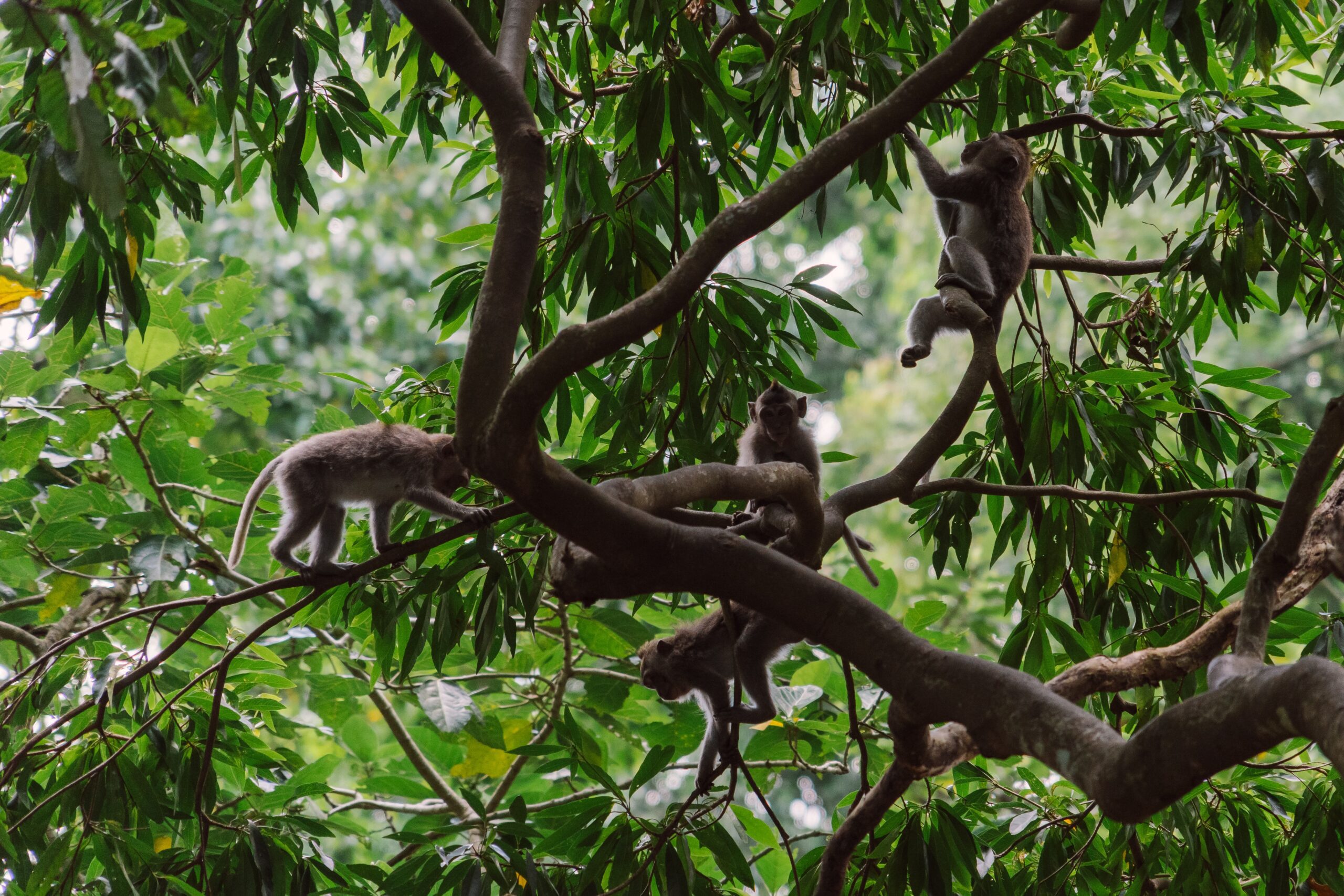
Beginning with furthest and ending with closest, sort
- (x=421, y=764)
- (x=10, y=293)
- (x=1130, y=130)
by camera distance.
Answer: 1. (x=421, y=764)
2. (x=1130, y=130)
3. (x=10, y=293)

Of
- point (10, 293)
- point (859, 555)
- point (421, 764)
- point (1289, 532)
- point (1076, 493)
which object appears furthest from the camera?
point (421, 764)

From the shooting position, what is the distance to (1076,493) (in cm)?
336

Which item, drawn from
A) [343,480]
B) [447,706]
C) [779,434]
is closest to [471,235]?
[343,480]

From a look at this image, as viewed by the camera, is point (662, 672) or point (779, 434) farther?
point (779, 434)

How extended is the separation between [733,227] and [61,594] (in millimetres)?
3503

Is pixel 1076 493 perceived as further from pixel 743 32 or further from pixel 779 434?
pixel 743 32

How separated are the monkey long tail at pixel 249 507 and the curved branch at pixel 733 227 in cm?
267

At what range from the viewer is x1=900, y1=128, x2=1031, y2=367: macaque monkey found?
15.8 ft

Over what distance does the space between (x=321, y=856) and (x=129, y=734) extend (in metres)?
0.92

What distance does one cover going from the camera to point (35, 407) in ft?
15.6

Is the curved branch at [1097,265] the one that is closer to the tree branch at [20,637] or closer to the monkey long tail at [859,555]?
the monkey long tail at [859,555]

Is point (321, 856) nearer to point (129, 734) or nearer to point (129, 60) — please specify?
point (129, 734)

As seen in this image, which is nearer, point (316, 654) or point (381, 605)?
point (381, 605)

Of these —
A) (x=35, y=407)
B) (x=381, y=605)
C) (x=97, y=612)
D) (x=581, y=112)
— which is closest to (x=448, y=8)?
(x=581, y=112)
